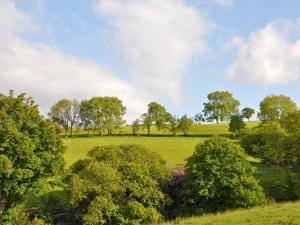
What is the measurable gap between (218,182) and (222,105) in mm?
98747

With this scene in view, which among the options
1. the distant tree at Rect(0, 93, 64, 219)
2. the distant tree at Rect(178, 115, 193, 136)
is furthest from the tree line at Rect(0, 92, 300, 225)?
the distant tree at Rect(178, 115, 193, 136)

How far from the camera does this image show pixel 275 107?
375 ft

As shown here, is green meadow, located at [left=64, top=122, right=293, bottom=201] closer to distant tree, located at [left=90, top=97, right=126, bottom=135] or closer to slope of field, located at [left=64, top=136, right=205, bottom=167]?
slope of field, located at [left=64, top=136, right=205, bottom=167]

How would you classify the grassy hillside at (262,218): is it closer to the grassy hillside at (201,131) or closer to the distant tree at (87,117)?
the grassy hillside at (201,131)

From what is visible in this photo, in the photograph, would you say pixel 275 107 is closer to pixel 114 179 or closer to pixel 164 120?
pixel 164 120

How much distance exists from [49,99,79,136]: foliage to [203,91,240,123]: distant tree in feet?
152

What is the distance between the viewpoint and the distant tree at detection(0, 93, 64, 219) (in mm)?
42562

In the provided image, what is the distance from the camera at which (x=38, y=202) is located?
57.5 metres

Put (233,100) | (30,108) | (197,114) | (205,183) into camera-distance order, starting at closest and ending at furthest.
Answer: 1. (30,108)
2. (205,183)
3. (233,100)
4. (197,114)

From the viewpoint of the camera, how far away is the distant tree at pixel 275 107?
113 m

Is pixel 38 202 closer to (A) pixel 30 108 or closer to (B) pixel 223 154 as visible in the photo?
(A) pixel 30 108

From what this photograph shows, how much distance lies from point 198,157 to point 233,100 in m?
97.1

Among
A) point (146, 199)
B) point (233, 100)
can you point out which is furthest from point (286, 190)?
point (233, 100)

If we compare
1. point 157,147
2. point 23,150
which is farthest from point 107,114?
point 23,150
